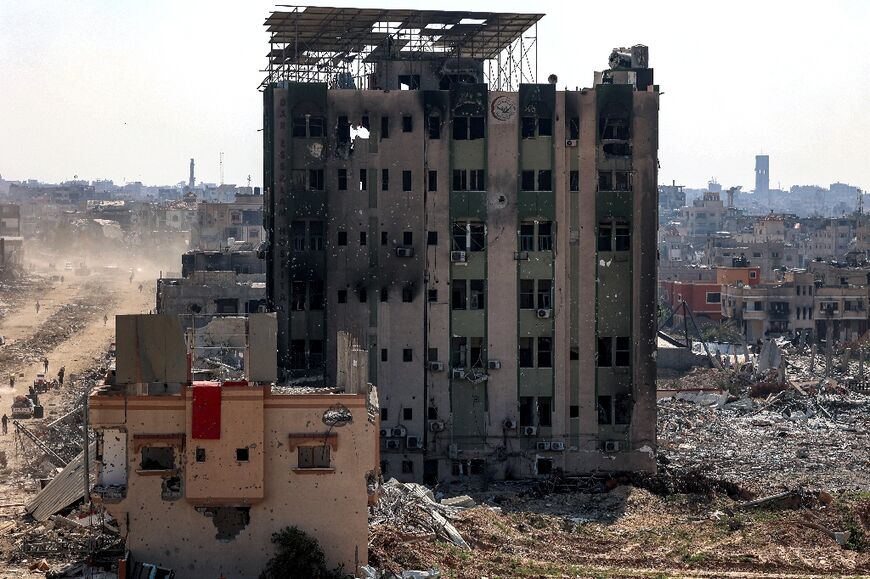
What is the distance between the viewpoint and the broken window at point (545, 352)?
50094 mm

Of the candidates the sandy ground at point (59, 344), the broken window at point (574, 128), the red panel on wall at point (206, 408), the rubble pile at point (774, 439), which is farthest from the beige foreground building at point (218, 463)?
the rubble pile at point (774, 439)

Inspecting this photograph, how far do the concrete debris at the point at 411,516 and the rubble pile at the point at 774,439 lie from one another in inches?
549

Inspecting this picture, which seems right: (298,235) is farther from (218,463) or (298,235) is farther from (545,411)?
(218,463)

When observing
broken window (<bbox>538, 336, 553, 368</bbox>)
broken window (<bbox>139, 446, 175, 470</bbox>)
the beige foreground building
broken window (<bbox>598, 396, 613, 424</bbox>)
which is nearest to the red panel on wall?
the beige foreground building

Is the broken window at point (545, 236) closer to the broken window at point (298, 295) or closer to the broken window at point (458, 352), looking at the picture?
the broken window at point (458, 352)

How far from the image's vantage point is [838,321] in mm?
95312

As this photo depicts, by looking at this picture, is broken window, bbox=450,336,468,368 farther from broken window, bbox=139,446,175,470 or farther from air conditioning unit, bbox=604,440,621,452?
broken window, bbox=139,446,175,470

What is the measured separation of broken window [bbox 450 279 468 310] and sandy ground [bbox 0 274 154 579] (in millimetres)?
14784

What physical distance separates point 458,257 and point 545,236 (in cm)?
303

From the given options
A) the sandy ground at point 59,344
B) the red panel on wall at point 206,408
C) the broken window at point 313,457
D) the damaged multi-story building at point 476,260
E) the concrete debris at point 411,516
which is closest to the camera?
the red panel on wall at point 206,408

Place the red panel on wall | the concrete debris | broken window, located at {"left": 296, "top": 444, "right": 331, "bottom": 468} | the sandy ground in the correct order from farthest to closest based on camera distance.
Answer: the sandy ground < the concrete debris < broken window, located at {"left": 296, "top": 444, "right": 331, "bottom": 468} < the red panel on wall

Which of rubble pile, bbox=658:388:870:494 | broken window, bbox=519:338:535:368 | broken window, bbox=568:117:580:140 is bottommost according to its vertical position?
rubble pile, bbox=658:388:870:494

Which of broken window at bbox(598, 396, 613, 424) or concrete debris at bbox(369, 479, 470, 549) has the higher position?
broken window at bbox(598, 396, 613, 424)

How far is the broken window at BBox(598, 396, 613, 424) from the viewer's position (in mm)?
50438
